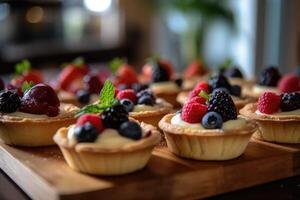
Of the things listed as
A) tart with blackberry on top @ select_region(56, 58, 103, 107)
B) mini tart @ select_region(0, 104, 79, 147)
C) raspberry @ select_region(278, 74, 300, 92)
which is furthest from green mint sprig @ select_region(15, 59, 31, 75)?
raspberry @ select_region(278, 74, 300, 92)

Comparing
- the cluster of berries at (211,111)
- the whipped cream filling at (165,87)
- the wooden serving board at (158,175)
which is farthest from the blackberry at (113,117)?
the whipped cream filling at (165,87)

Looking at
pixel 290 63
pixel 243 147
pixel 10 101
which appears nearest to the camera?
pixel 243 147

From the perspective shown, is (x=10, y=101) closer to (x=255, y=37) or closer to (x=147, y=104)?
(x=147, y=104)

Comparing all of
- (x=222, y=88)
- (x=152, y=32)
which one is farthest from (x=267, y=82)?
(x=152, y=32)

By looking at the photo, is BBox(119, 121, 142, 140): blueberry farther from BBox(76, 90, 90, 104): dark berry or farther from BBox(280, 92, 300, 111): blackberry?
BBox(76, 90, 90, 104): dark berry

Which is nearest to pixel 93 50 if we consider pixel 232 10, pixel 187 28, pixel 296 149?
pixel 187 28
